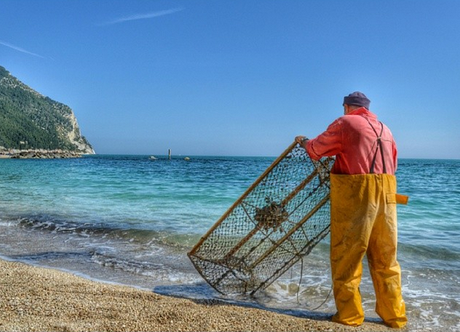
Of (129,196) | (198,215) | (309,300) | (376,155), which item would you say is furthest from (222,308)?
(129,196)

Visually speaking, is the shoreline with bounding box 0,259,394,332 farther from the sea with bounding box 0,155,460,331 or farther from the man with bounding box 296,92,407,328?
the sea with bounding box 0,155,460,331

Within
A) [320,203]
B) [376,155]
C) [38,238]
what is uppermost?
[376,155]

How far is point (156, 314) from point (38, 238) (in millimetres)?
5799

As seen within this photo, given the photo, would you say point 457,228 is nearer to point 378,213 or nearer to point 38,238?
point 378,213

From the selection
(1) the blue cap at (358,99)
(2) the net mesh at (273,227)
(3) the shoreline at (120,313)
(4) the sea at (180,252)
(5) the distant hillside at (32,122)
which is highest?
(5) the distant hillside at (32,122)

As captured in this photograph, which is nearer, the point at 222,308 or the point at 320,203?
the point at 222,308

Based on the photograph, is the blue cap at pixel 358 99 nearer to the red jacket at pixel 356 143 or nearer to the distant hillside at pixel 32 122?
the red jacket at pixel 356 143

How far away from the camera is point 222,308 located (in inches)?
165

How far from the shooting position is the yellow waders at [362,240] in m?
3.67

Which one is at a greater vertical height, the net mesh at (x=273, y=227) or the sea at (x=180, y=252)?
the net mesh at (x=273, y=227)

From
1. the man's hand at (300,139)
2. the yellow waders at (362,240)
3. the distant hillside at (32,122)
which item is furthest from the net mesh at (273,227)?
the distant hillside at (32,122)

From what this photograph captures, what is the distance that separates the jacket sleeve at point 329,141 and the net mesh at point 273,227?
60 centimetres

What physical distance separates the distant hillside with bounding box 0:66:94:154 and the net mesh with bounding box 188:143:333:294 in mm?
134728

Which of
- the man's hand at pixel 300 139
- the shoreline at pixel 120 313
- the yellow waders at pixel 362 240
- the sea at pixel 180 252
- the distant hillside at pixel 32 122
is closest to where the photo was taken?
the shoreline at pixel 120 313
